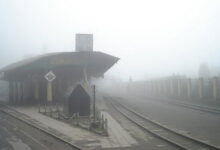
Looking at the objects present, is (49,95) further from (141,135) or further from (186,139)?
(186,139)

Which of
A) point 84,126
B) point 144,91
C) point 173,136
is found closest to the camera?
point 173,136

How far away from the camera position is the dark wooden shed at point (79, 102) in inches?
680

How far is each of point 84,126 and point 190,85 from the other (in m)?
19.4

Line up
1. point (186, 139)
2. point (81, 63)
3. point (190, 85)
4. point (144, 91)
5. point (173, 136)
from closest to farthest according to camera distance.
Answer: point (186, 139), point (173, 136), point (81, 63), point (190, 85), point (144, 91)

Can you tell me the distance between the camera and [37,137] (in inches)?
469

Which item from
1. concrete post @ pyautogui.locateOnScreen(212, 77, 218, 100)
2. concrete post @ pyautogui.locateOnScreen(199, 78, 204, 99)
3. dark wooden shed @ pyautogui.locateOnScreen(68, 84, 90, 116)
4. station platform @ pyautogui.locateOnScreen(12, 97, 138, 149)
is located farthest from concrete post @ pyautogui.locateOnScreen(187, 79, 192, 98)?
station platform @ pyautogui.locateOnScreen(12, 97, 138, 149)

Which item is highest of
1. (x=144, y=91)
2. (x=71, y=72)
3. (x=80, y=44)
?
(x=80, y=44)

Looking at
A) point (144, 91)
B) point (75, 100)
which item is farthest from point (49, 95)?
point (144, 91)

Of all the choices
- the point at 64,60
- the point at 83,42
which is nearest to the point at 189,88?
the point at 83,42

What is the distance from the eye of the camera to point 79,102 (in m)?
17.5

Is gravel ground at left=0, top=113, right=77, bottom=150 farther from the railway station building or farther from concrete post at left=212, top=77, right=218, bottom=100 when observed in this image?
concrete post at left=212, top=77, right=218, bottom=100

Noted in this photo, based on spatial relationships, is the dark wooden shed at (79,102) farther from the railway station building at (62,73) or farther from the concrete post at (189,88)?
the concrete post at (189,88)

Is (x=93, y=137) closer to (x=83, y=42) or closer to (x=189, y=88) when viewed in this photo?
(x=83, y=42)

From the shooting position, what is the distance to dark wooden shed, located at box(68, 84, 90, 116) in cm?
1727
